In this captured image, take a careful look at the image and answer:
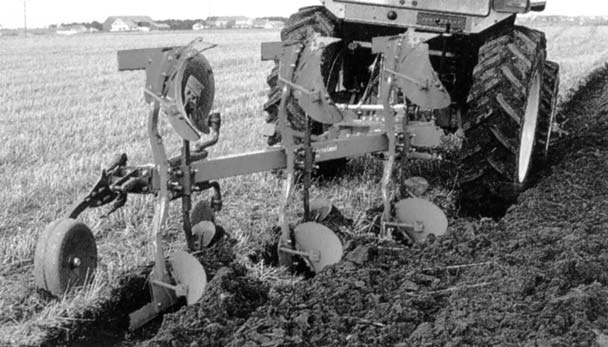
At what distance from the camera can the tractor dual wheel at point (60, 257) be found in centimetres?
337

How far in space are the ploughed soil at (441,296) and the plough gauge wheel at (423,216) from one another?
136 millimetres

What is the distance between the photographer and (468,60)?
5891mm

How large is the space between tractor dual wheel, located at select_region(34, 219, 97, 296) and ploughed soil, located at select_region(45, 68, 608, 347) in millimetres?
208

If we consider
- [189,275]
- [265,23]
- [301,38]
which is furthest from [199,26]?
[189,275]

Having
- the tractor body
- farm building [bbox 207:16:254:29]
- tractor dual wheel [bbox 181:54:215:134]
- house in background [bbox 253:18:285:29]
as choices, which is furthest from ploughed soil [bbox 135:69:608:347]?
farm building [bbox 207:16:254:29]

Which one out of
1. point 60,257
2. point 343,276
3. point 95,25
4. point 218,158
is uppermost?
point 218,158

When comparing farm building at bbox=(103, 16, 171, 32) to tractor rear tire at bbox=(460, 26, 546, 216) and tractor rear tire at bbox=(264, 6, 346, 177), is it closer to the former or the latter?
tractor rear tire at bbox=(264, 6, 346, 177)

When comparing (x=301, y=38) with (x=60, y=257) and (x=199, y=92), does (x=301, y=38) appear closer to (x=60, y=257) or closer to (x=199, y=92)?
(x=199, y=92)

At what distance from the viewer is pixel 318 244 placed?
414 centimetres

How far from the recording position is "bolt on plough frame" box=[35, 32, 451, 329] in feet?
11.3

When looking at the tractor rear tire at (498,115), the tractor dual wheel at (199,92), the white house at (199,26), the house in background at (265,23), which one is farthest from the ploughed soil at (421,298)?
the house in background at (265,23)

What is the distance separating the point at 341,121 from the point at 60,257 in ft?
6.04

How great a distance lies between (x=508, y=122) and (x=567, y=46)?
2268 cm

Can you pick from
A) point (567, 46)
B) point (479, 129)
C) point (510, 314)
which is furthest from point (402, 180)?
point (567, 46)
